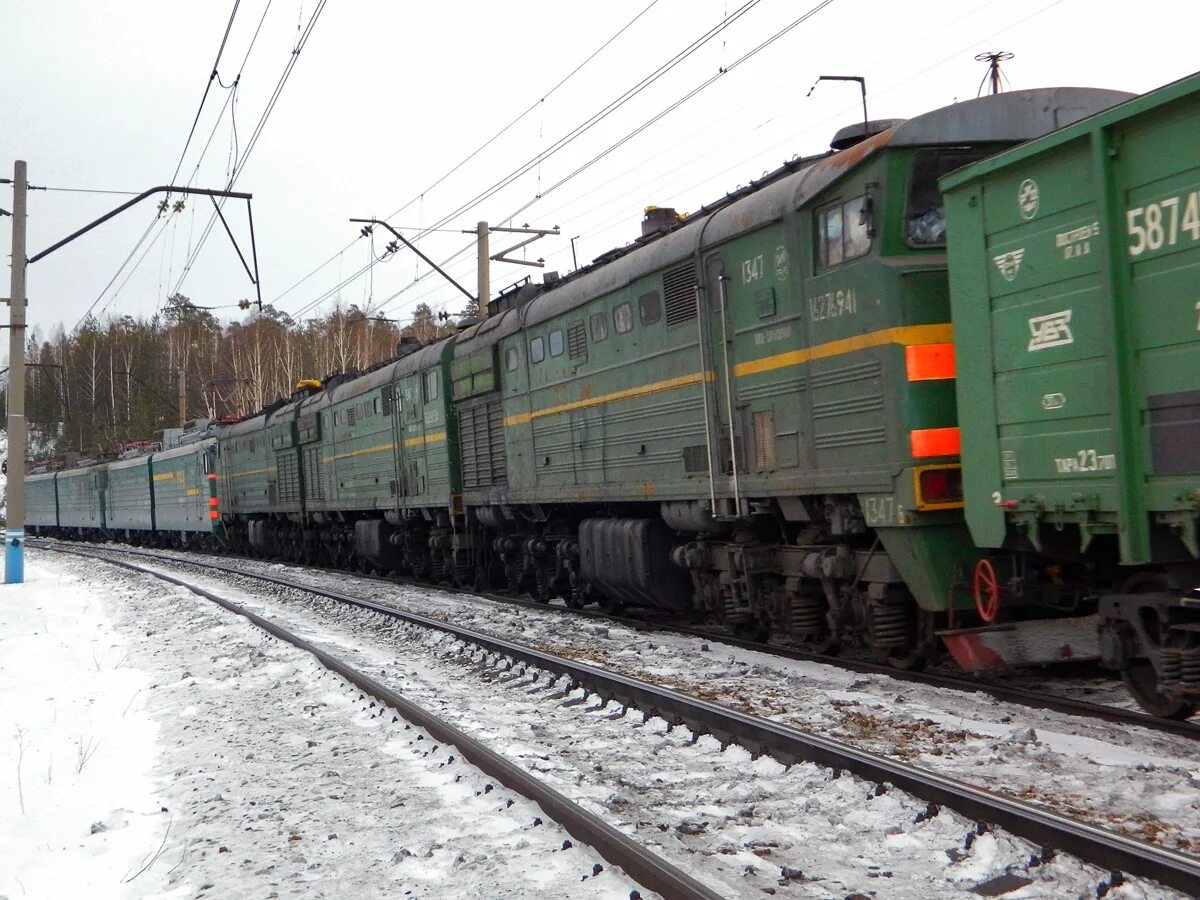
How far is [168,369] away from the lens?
7588 centimetres

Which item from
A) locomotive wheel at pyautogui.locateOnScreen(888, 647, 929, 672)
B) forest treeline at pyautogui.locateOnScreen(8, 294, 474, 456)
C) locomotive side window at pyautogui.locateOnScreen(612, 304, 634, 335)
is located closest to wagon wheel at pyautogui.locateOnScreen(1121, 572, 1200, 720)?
locomotive wheel at pyautogui.locateOnScreen(888, 647, 929, 672)

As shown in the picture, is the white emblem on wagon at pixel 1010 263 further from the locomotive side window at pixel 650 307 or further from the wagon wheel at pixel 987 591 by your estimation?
the locomotive side window at pixel 650 307

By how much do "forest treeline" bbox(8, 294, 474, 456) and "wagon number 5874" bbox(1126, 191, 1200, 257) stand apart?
62.1 metres

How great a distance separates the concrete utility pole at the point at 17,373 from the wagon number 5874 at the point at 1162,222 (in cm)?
1967

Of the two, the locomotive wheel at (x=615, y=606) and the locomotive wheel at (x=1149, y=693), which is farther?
the locomotive wheel at (x=615, y=606)

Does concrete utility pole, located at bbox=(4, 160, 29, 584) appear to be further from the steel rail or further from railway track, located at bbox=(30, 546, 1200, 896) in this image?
the steel rail

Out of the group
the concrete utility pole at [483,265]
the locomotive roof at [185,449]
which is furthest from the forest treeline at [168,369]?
the concrete utility pole at [483,265]

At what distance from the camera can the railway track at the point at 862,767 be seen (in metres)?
4.05

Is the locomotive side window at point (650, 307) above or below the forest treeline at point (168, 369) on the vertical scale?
below

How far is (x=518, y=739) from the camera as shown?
23.1 feet

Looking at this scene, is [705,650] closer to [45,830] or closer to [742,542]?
[742,542]

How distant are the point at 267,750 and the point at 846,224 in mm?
5368

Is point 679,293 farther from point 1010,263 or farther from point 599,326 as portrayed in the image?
point 1010,263

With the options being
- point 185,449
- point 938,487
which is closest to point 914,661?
point 938,487
